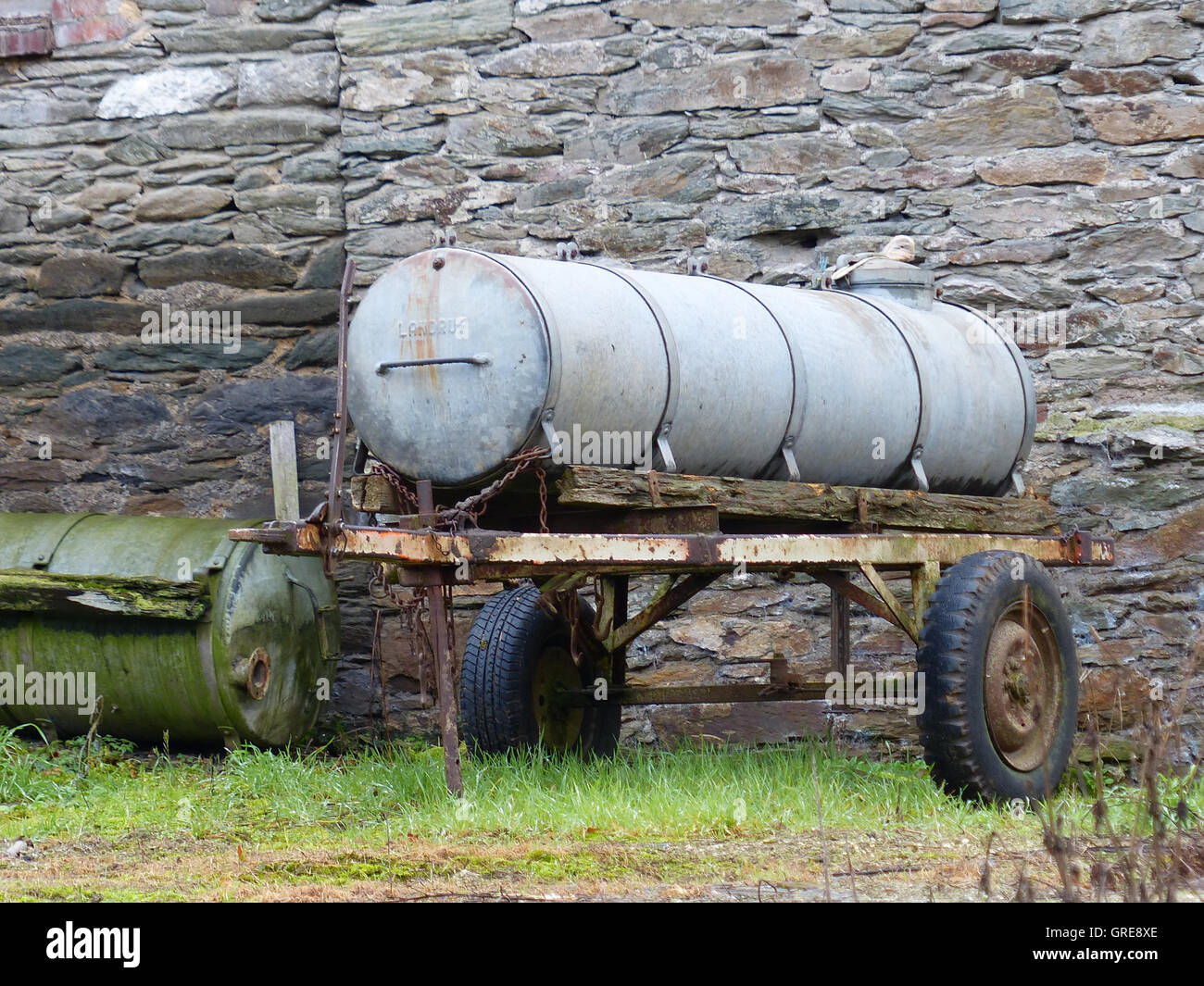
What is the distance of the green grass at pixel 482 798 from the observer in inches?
156

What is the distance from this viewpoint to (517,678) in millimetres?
5020

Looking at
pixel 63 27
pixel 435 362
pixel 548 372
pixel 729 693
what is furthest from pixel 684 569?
pixel 63 27

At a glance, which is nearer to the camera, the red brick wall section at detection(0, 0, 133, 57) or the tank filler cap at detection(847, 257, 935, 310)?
the tank filler cap at detection(847, 257, 935, 310)

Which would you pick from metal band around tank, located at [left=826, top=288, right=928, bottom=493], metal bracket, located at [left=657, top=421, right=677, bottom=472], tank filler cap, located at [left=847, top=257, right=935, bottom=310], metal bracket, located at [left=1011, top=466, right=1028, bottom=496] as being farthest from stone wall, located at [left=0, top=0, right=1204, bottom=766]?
metal bracket, located at [left=657, top=421, right=677, bottom=472]

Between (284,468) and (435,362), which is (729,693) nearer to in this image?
(435,362)

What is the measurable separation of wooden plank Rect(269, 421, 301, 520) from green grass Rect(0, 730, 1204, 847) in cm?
127

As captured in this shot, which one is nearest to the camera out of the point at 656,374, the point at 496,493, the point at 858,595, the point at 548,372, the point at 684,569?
the point at 548,372

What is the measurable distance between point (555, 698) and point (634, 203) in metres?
2.54

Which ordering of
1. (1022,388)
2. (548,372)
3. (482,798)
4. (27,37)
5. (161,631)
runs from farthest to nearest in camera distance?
(27,37), (161,631), (1022,388), (482,798), (548,372)

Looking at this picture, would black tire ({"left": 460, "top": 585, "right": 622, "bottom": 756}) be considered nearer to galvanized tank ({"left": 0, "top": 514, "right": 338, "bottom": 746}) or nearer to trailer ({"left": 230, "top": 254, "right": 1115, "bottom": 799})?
trailer ({"left": 230, "top": 254, "right": 1115, "bottom": 799})

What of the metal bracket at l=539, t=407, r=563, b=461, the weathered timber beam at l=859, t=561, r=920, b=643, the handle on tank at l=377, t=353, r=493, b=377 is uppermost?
the handle on tank at l=377, t=353, r=493, b=377

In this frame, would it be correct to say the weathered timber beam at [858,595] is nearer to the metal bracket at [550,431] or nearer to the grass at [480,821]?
the grass at [480,821]

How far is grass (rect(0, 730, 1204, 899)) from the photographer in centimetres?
334

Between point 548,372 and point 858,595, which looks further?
point 858,595
